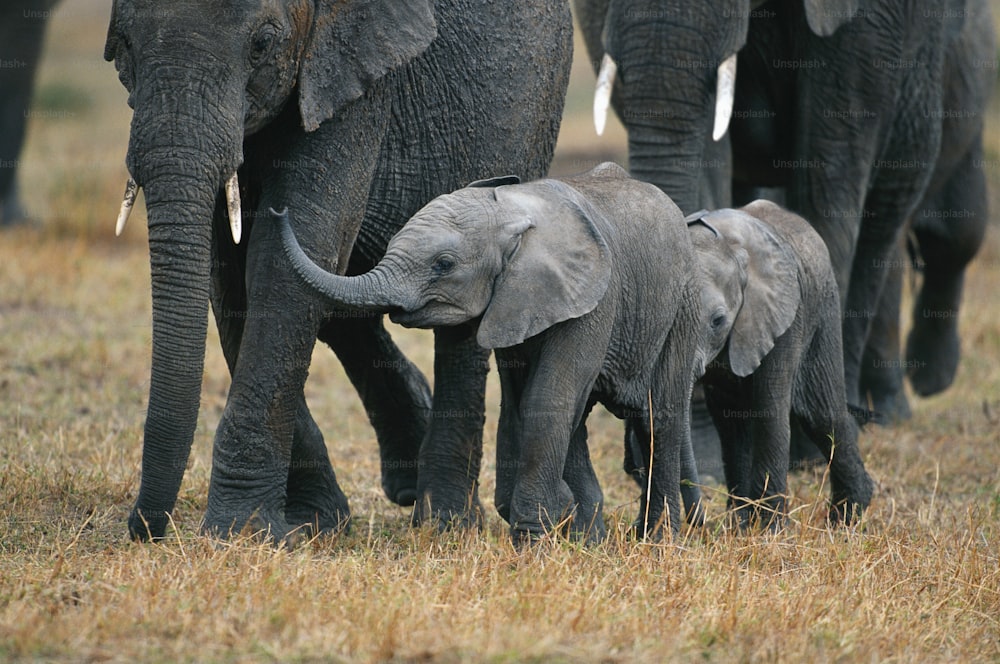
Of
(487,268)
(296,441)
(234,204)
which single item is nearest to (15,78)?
(296,441)

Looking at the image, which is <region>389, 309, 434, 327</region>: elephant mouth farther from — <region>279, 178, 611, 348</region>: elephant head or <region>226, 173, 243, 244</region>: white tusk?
<region>226, 173, 243, 244</region>: white tusk

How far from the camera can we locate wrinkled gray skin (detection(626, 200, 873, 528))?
5359 millimetres

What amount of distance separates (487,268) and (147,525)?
132cm

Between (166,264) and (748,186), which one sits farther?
(748,186)

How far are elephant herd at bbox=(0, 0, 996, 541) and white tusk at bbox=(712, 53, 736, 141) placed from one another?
1cm

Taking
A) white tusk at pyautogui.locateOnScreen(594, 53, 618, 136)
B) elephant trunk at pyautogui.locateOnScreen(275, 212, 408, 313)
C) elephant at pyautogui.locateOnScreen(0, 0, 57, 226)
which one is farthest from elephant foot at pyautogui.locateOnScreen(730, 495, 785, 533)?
elephant at pyautogui.locateOnScreen(0, 0, 57, 226)

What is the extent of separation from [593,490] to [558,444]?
1.95ft

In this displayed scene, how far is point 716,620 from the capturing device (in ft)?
13.4

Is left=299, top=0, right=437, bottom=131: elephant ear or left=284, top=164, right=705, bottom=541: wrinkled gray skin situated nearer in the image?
left=284, top=164, right=705, bottom=541: wrinkled gray skin

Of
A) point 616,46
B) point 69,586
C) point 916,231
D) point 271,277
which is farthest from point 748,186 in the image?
point 69,586

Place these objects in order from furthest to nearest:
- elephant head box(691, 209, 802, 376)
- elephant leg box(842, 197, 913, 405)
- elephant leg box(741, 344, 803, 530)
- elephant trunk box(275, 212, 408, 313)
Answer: elephant leg box(842, 197, 913, 405) → elephant leg box(741, 344, 803, 530) → elephant head box(691, 209, 802, 376) → elephant trunk box(275, 212, 408, 313)

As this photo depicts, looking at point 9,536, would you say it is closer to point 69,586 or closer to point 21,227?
point 69,586

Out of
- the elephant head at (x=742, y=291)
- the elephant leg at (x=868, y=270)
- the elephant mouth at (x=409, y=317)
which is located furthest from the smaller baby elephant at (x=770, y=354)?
the elephant leg at (x=868, y=270)

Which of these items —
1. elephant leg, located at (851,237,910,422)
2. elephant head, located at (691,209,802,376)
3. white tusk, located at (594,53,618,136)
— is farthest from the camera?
elephant leg, located at (851,237,910,422)
